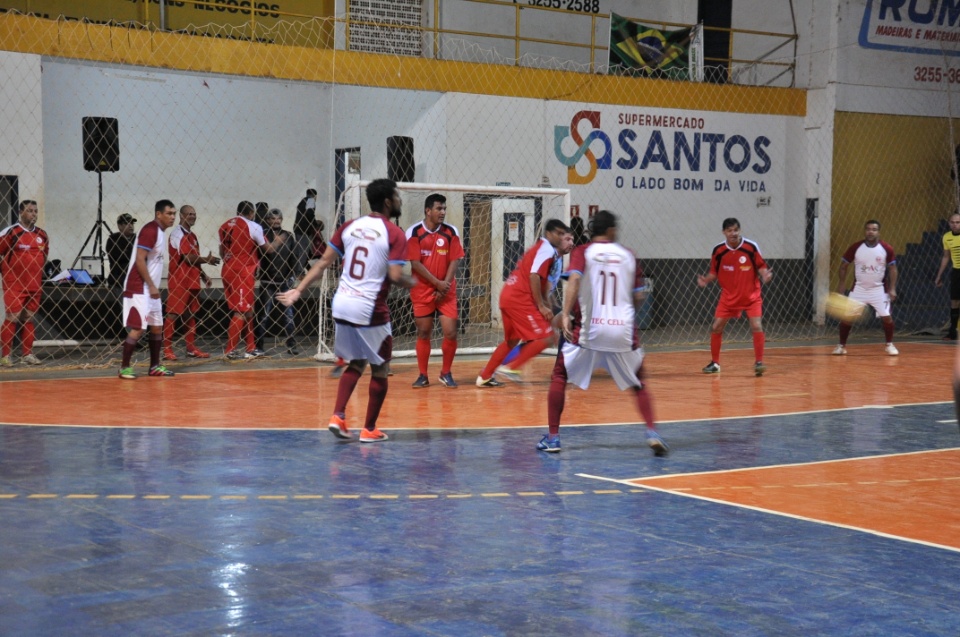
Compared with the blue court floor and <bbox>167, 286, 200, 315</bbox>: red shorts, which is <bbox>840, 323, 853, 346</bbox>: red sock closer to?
the blue court floor

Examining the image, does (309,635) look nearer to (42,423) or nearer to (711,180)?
(42,423)

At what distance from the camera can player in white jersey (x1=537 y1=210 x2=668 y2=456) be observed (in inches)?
351

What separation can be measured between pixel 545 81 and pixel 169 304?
924 cm

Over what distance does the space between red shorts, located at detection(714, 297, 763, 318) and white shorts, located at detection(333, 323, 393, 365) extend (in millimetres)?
7302

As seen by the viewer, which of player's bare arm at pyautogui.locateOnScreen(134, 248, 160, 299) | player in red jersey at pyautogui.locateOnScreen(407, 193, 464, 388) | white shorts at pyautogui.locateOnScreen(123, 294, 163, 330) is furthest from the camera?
white shorts at pyautogui.locateOnScreen(123, 294, 163, 330)

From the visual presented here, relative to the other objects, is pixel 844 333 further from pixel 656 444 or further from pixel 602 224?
pixel 602 224

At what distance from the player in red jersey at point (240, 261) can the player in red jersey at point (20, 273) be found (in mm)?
2450

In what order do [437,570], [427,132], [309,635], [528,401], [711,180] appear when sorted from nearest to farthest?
[309,635] → [437,570] → [528,401] → [427,132] → [711,180]

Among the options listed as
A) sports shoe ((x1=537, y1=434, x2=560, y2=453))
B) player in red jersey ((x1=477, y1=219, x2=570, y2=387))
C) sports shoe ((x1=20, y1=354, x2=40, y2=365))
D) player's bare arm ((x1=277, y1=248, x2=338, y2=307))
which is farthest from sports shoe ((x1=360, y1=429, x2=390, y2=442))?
sports shoe ((x1=20, y1=354, x2=40, y2=365))

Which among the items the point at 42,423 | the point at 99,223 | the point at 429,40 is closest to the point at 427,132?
the point at 429,40

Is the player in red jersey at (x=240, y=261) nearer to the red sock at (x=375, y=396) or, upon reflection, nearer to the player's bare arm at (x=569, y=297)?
the red sock at (x=375, y=396)

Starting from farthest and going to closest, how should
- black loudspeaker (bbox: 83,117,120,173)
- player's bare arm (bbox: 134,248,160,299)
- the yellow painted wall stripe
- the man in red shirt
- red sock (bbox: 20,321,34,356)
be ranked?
black loudspeaker (bbox: 83,117,120,173) → the yellow painted wall stripe → red sock (bbox: 20,321,34,356) → the man in red shirt → player's bare arm (bbox: 134,248,160,299)

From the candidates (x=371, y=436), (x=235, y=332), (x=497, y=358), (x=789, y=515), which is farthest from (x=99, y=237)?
(x=789, y=515)

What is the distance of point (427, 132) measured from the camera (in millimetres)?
21844
